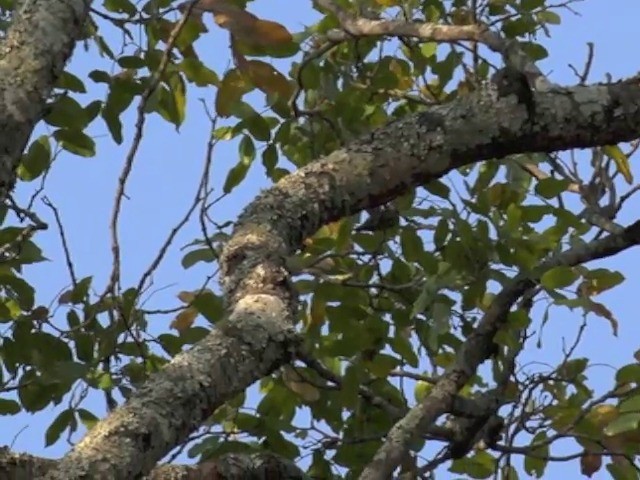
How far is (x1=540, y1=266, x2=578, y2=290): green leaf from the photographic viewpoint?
2.62m

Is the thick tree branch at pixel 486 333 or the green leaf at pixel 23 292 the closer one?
the thick tree branch at pixel 486 333

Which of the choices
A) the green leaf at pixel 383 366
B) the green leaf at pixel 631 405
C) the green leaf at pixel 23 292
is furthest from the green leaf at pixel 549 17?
the green leaf at pixel 23 292

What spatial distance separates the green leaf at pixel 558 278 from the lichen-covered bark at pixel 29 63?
1101mm

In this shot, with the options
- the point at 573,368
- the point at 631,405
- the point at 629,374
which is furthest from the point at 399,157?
the point at 573,368

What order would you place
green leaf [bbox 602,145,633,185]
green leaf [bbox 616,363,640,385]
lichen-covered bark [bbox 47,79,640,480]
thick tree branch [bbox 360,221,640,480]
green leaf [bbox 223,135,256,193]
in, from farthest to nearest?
green leaf [bbox 602,145,633,185] < green leaf [bbox 223,135,256,193] < green leaf [bbox 616,363,640,385] < thick tree branch [bbox 360,221,640,480] < lichen-covered bark [bbox 47,79,640,480]

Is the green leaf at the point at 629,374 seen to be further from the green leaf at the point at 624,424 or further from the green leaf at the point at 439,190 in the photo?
the green leaf at the point at 439,190

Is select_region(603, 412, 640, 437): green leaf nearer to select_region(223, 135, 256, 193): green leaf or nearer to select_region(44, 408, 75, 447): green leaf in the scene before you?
select_region(223, 135, 256, 193): green leaf

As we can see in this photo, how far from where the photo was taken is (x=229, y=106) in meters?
2.83

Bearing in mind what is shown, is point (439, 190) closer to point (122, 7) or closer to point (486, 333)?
point (486, 333)

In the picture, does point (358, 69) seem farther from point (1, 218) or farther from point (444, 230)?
point (1, 218)

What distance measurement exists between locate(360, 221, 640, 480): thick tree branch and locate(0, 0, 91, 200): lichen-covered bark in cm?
93

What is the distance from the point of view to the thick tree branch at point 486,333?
2545mm

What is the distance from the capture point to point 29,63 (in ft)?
7.16

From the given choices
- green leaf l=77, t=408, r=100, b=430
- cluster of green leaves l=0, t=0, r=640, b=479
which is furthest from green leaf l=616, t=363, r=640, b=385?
green leaf l=77, t=408, r=100, b=430
